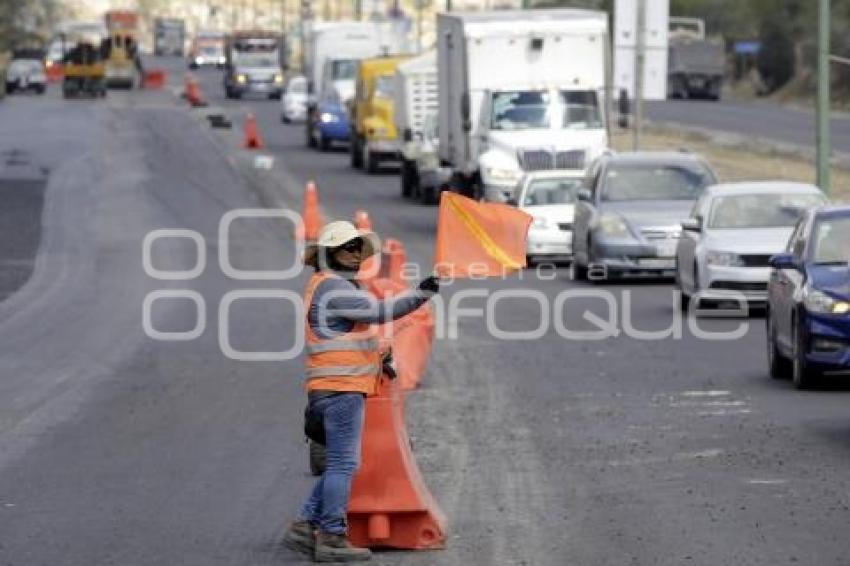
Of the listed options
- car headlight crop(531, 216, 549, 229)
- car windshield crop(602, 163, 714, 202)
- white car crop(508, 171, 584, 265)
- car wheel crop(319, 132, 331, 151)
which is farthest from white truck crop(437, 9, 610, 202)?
car wheel crop(319, 132, 331, 151)

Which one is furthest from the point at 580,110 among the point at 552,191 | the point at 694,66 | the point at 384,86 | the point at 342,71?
the point at 694,66

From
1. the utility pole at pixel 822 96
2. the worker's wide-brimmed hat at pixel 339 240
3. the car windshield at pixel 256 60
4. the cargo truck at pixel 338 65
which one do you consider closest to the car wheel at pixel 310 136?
the cargo truck at pixel 338 65

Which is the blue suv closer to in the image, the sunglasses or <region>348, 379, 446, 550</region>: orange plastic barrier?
<region>348, 379, 446, 550</region>: orange plastic barrier

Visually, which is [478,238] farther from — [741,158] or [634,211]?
[741,158]

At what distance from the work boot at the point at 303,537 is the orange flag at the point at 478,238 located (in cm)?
142

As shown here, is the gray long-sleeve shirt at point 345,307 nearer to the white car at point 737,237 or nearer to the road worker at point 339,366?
the road worker at point 339,366

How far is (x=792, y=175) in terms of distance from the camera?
47.8m

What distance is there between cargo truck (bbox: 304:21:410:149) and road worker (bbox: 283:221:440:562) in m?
54.1

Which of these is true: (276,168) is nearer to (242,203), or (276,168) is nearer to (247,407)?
(242,203)

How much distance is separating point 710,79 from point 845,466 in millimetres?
90662

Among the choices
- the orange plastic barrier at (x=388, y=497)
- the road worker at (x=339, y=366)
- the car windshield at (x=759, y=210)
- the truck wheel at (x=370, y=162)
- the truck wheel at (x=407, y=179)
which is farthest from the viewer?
the truck wheel at (x=370, y=162)

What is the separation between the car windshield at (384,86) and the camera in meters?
57.2

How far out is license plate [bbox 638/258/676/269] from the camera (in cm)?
3002

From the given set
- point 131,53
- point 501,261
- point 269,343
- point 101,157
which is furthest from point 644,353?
point 131,53
